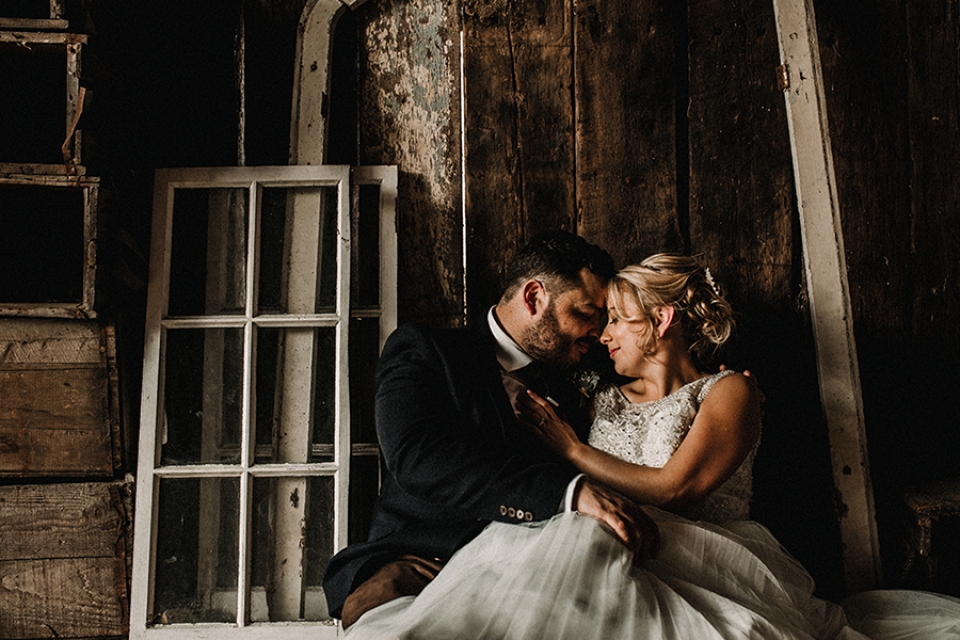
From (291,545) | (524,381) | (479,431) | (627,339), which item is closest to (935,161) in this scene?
(627,339)

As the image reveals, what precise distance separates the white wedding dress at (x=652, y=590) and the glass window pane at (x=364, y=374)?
80cm

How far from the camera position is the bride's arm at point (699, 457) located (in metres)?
1.88

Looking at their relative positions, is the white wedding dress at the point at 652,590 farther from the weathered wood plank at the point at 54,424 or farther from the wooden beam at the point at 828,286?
the weathered wood plank at the point at 54,424

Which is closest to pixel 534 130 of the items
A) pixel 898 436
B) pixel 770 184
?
pixel 770 184

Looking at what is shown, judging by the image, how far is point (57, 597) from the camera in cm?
231

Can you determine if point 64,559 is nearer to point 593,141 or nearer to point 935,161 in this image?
point 593,141

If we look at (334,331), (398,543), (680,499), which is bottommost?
(398,543)

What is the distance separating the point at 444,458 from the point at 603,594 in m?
0.58

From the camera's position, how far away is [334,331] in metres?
2.37

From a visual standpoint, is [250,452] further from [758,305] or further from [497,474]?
[758,305]

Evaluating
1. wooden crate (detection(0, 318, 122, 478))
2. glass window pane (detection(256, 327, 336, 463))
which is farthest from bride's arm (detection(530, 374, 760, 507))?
wooden crate (detection(0, 318, 122, 478))

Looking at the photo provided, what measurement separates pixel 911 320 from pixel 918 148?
679mm

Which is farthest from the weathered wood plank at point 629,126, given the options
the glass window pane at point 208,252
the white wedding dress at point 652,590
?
the glass window pane at point 208,252

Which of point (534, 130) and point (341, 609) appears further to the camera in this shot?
point (534, 130)
